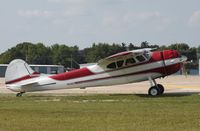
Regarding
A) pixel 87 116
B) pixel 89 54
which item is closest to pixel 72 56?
pixel 89 54

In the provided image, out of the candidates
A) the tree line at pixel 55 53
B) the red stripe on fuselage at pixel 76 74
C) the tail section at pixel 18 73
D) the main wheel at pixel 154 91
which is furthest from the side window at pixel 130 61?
the tree line at pixel 55 53

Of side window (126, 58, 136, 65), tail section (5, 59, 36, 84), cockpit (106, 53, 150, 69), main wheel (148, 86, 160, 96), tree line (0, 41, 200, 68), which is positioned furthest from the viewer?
tree line (0, 41, 200, 68)

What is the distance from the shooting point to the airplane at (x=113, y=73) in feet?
91.7

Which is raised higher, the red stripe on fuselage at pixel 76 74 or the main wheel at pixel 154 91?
the red stripe on fuselage at pixel 76 74

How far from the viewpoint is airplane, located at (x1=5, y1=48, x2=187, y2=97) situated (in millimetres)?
27953

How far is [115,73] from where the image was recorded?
2875 centimetres

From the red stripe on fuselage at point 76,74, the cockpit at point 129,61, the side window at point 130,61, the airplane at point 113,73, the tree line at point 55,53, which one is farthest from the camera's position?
the tree line at point 55,53

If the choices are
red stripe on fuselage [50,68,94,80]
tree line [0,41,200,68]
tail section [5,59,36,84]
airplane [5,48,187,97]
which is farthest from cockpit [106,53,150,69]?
tree line [0,41,200,68]

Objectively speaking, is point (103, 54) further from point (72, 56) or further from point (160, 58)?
point (160, 58)

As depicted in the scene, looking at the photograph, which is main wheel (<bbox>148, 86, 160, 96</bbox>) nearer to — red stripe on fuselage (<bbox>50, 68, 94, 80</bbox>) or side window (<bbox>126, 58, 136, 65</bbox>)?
side window (<bbox>126, 58, 136, 65</bbox>)

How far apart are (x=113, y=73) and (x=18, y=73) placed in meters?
6.16

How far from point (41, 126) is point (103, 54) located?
497 feet

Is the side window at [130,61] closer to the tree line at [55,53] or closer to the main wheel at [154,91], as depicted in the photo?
A: the main wheel at [154,91]

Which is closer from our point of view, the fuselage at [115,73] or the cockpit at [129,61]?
the fuselage at [115,73]
